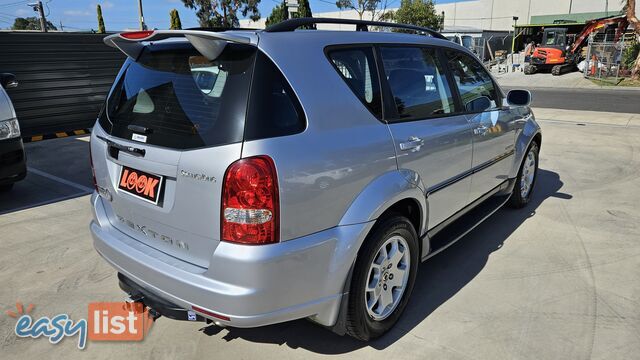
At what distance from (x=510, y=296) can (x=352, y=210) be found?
5.50 ft

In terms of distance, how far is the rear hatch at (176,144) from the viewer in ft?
6.89

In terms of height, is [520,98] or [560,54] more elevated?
[520,98]

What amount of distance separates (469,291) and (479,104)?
1.55m

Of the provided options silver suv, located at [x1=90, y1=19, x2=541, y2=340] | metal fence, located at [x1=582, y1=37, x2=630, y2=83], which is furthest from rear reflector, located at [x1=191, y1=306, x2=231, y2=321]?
metal fence, located at [x1=582, y1=37, x2=630, y2=83]

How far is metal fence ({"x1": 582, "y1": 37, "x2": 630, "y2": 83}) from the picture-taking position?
23.2 m

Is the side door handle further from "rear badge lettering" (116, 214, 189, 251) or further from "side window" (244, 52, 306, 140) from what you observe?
"rear badge lettering" (116, 214, 189, 251)

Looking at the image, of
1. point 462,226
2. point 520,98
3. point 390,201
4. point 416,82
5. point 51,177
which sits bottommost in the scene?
point 51,177

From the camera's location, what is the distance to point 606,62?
23.9m

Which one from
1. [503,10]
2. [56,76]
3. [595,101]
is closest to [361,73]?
[56,76]

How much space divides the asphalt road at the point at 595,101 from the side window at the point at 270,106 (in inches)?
549

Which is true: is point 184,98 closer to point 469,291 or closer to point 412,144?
point 412,144

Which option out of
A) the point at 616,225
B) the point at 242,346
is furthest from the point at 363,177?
the point at 616,225

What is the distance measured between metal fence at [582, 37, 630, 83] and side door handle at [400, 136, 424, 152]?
24925mm

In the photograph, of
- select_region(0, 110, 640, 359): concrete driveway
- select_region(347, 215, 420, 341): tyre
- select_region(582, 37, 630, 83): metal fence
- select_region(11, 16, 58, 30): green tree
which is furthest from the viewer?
select_region(11, 16, 58, 30): green tree
